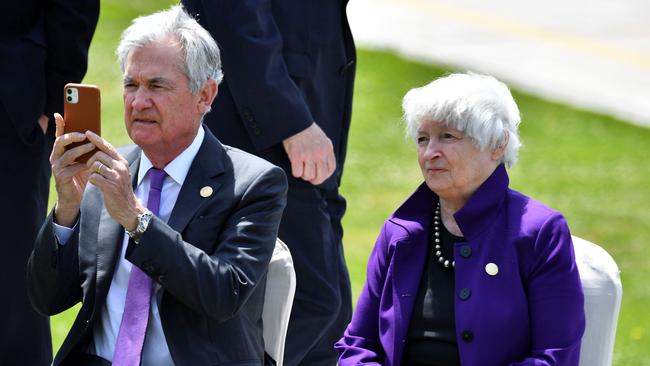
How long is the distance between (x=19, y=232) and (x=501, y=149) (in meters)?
1.89

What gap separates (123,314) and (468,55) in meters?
8.25

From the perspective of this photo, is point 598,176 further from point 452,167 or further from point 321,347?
point 452,167

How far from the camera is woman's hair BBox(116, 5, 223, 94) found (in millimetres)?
4289

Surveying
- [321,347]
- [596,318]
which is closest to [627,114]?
[321,347]

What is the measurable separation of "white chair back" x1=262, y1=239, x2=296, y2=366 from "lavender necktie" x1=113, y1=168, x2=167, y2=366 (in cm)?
39

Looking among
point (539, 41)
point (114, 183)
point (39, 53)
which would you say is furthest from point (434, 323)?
point (539, 41)

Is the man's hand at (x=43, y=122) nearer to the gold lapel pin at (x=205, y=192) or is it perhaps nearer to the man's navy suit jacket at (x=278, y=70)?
the man's navy suit jacket at (x=278, y=70)

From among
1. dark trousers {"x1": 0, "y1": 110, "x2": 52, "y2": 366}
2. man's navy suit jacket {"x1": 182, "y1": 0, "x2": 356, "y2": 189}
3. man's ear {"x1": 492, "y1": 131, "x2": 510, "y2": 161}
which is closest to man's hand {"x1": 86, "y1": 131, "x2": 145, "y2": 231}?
man's ear {"x1": 492, "y1": 131, "x2": 510, "y2": 161}

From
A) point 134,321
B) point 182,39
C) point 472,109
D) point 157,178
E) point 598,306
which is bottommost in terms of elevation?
point 134,321

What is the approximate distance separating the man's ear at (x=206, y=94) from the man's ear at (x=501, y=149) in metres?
0.80

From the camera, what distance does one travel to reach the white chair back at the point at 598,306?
14.2 ft

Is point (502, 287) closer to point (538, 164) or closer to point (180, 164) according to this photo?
point (180, 164)

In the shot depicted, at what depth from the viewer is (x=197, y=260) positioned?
4.07m

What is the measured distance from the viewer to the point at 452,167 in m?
4.29
